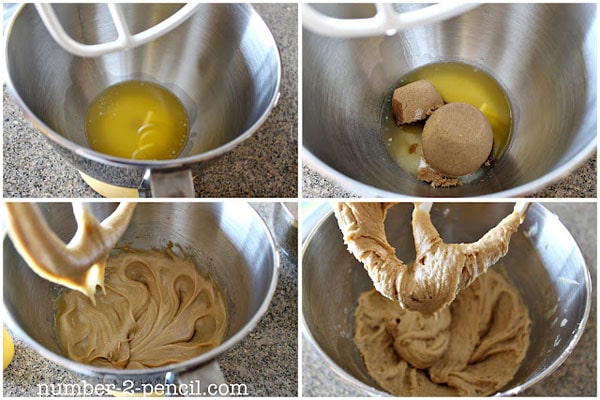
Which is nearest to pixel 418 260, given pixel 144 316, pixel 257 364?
pixel 257 364

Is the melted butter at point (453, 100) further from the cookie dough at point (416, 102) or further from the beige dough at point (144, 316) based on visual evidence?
the beige dough at point (144, 316)

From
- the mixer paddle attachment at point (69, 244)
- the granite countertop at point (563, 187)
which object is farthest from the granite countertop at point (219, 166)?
the mixer paddle attachment at point (69, 244)

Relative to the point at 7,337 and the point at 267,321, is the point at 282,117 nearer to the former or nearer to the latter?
the point at 267,321

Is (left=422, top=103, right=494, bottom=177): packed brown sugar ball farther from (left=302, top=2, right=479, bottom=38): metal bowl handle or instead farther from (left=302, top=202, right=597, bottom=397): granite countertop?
(left=302, top=202, right=597, bottom=397): granite countertop

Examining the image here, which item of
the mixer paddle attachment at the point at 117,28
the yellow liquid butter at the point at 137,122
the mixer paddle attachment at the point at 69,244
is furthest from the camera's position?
the yellow liquid butter at the point at 137,122

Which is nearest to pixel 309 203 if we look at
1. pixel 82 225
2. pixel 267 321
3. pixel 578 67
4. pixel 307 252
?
pixel 307 252

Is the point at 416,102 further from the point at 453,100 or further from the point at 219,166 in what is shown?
the point at 219,166
